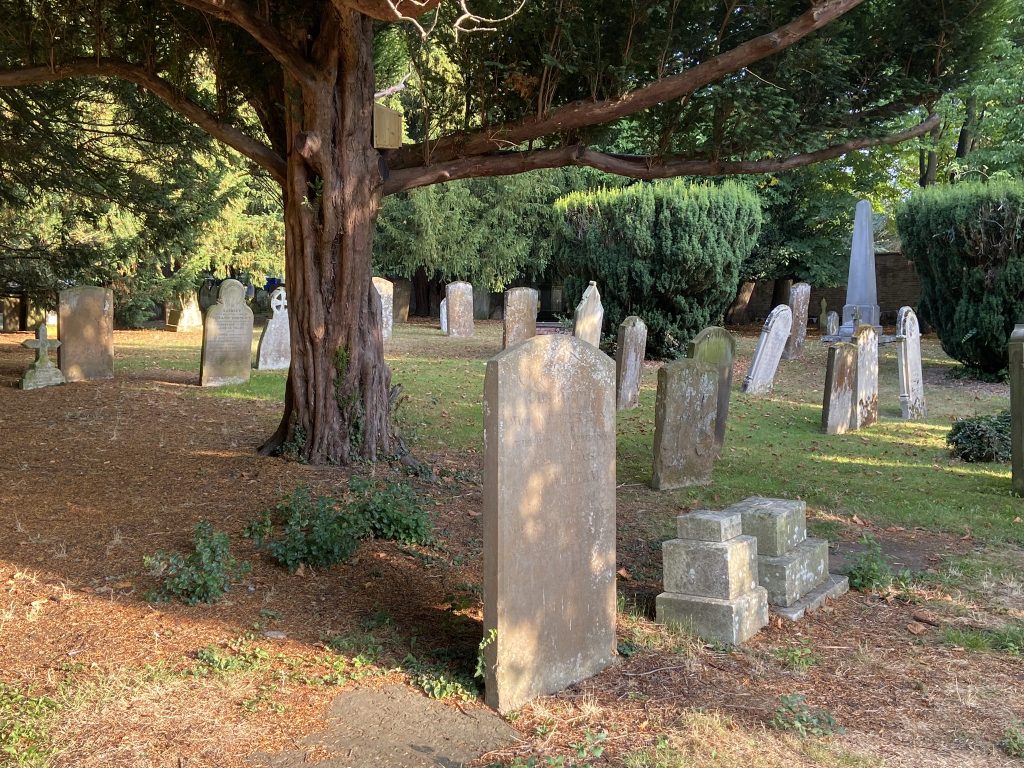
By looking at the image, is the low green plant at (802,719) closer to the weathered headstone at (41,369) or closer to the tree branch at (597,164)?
the tree branch at (597,164)

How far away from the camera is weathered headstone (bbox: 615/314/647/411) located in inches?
514

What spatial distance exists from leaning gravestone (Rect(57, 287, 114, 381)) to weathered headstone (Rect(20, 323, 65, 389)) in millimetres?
297

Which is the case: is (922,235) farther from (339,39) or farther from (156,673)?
(156,673)

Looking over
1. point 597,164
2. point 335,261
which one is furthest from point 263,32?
point 597,164

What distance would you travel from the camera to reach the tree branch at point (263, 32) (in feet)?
23.1

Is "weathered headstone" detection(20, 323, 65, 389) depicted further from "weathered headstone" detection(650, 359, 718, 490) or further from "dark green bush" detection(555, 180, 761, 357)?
"dark green bush" detection(555, 180, 761, 357)

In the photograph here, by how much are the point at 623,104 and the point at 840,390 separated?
5903 mm

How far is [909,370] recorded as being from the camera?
1342cm

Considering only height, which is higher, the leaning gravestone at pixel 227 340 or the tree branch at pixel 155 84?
the tree branch at pixel 155 84

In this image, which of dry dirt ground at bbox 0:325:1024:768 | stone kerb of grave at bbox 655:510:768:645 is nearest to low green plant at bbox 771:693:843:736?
dry dirt ground at bbox 0:325:1024:768

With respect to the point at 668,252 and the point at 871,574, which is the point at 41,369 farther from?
the point at 668,252

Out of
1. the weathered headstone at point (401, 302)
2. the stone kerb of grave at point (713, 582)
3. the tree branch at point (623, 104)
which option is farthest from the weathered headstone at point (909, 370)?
the weathered headstone at point (401, 302)

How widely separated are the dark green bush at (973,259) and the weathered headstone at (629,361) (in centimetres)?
768

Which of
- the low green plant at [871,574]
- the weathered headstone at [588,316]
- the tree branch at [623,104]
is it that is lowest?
the low green plant at [871,574]
